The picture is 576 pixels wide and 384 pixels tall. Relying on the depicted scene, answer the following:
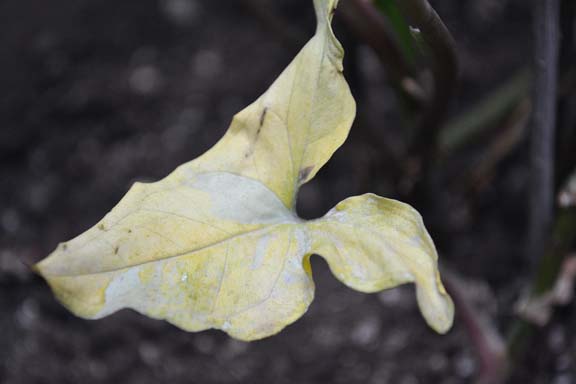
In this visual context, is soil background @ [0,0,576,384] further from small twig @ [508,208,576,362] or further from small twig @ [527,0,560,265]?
small twig @ [527,0,560,265]

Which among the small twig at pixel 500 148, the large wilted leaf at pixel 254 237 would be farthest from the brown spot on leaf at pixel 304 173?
the small twig at pixel 500 148

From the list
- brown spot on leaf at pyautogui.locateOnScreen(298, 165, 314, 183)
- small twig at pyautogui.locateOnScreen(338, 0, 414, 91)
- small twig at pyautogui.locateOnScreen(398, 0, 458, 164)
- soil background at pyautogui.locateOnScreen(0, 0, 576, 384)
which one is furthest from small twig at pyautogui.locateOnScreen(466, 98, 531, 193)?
brown spot on leaf at pyautogui.locateOnScreen(298, 165, 314, 183)

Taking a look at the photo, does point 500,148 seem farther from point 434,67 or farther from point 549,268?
point 434,67

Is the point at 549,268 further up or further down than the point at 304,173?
further down

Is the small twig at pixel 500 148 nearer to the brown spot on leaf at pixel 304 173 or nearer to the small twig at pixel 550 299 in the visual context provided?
the small twig at pixel 550 299

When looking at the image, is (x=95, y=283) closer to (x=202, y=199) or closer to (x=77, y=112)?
(x=202, y=199)

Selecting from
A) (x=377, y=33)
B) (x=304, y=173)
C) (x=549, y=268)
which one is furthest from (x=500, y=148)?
(x=304, y=173)
